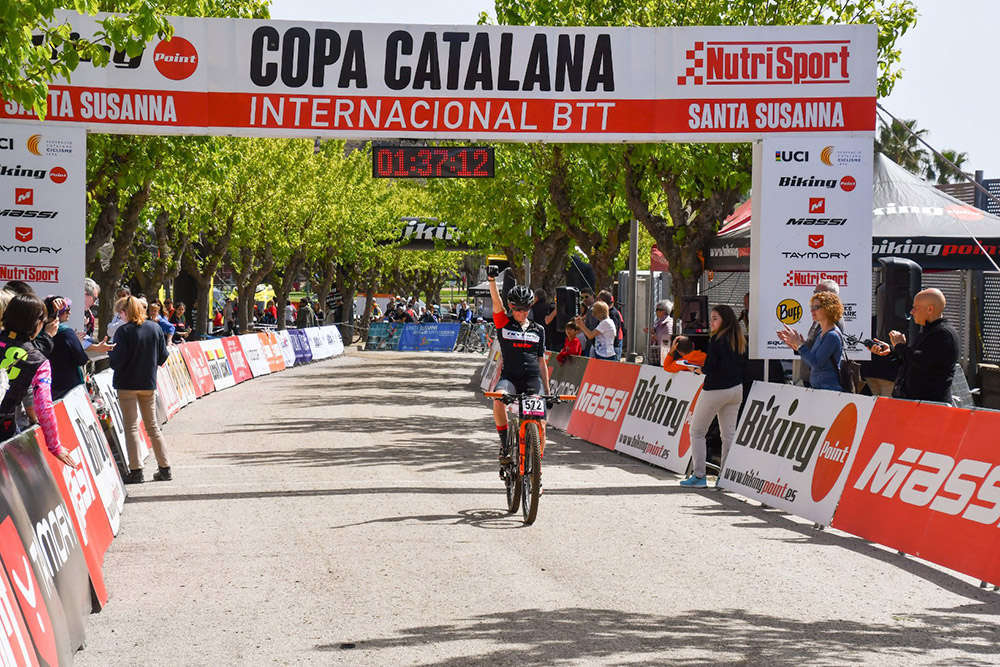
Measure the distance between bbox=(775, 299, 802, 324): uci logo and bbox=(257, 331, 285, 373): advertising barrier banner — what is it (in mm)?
23070

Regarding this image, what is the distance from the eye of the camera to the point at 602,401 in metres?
17.1

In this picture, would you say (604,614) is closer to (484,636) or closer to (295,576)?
(484,636)

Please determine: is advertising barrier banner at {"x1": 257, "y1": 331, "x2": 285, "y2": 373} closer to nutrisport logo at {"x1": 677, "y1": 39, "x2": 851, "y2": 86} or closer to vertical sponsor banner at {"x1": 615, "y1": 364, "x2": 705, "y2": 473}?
vertical sponsor banner at {"x1": 615, "y1": 364, "x2": 705, "y2": 473}

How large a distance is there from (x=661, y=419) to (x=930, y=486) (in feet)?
19.1

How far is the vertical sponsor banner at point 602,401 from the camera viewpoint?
16.2m

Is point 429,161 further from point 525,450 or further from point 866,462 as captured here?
point 866,462

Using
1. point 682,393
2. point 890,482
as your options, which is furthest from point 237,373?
point 890,482

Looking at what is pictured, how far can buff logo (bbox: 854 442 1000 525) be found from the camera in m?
8.32

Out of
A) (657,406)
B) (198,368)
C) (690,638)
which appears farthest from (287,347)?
(690,638)

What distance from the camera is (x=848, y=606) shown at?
24.6ft

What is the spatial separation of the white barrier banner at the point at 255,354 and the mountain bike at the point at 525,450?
2282 centimetres

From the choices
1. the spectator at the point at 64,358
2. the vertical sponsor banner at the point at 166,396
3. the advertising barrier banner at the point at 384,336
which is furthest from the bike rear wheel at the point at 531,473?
the advertising barrier banner at the point at 384,336

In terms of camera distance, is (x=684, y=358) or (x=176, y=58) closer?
(x=684, y=358)

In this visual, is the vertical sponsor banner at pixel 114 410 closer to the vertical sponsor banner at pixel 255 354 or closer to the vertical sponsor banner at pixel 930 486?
the vertical sponsor banner at pixel 930 486
